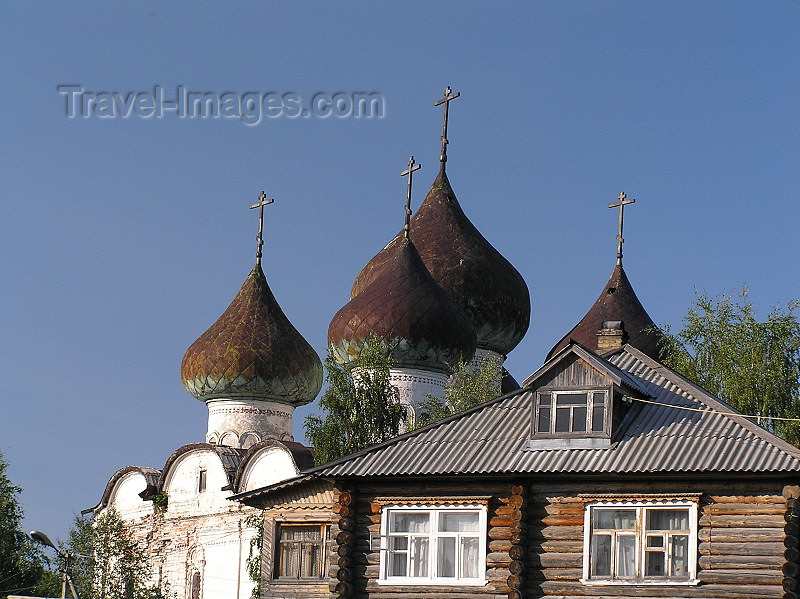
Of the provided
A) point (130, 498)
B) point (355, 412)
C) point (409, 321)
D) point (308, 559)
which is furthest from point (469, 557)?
point (130, 498)

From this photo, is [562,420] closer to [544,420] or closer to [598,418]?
[544,420]

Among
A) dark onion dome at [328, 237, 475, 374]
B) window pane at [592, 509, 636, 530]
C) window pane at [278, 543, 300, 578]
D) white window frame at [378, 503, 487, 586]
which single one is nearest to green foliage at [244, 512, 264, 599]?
window pane at [278, 543, 300, 578]

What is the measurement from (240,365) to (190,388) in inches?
70.4

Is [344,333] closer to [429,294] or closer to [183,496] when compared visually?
[429,294]

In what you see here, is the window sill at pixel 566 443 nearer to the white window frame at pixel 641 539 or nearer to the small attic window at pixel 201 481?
the white window frame at pixel 641 539

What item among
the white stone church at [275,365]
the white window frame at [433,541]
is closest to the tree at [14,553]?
the white stone church at [275,365]

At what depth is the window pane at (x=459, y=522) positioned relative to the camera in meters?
19.4

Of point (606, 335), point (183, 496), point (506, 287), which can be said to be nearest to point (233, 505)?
point (183, 496)

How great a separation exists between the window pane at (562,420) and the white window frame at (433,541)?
1.47 metres

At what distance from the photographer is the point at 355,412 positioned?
1148 inches

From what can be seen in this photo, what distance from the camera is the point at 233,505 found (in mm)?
31531

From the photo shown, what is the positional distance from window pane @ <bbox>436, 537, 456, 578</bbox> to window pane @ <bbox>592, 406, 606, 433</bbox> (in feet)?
7.97

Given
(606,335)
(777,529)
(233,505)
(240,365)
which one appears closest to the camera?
(777,529)

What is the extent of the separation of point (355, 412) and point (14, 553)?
12005 millimetres
